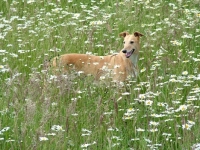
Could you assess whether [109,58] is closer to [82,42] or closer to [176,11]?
[82,42]

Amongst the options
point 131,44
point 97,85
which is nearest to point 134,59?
point 131,44

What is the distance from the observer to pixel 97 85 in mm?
6988

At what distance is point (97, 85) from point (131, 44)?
1.92 m

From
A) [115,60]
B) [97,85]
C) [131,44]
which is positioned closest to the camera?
[97,85]

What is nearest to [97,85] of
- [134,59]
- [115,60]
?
[115,60]

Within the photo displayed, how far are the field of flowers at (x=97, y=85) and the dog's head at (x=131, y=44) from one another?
0.15 m

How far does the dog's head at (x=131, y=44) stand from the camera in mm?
8617

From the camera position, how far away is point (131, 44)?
344 inches

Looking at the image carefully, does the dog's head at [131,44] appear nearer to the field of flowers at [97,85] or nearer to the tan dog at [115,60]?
the tan dog at [115,60]

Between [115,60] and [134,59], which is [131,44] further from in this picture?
[115,60]

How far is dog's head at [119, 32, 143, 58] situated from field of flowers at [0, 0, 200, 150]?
0.15m

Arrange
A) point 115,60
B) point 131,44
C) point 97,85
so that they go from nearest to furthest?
point 97,85
point 115,60
point 131,44

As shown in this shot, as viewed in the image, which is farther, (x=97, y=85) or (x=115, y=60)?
(x=115, y=60)

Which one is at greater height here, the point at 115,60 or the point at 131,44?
the point at 131,44
